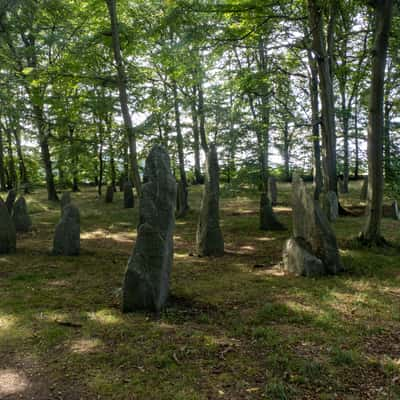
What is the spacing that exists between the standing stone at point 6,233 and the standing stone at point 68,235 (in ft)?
3.89

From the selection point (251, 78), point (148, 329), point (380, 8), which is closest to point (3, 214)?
point (148, 329)

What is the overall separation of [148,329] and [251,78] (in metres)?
9.72

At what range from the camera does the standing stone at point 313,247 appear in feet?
22.6

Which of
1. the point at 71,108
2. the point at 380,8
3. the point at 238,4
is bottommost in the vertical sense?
the point at 71,108

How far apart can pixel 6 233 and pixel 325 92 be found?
1046 centimetres

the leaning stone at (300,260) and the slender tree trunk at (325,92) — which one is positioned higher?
the slender tree trunk at (325,92)

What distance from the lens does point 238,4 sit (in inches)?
340

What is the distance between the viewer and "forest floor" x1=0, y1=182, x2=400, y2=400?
3.40m

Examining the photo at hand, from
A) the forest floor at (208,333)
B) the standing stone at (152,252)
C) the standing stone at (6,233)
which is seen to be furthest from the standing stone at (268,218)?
the standing stone at (6,233)

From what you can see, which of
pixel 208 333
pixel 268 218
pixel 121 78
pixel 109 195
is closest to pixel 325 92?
pixel 268 218

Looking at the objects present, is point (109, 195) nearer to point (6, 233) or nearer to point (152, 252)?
point (6, 233)

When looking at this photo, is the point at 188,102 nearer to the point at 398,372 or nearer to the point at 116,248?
the point at 116,248

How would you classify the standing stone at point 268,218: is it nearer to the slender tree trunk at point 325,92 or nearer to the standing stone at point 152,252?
the slender tree trunk at point 325,92

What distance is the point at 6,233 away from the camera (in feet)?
30.3
